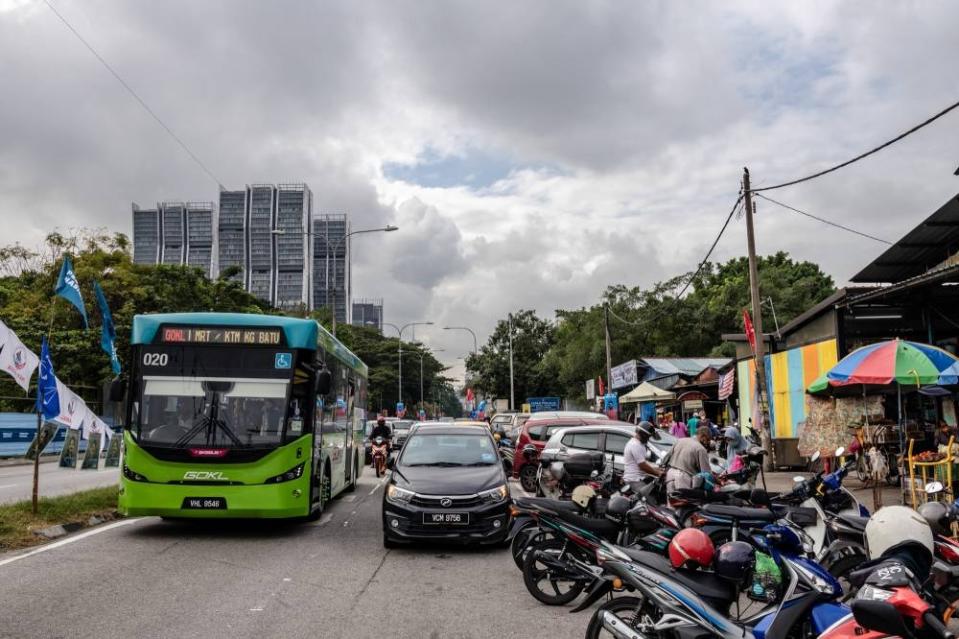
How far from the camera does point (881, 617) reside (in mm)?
3037

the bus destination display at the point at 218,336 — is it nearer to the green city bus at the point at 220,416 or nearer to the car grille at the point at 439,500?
the green city bus at the point at 220,416

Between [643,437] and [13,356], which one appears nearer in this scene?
[643,437]

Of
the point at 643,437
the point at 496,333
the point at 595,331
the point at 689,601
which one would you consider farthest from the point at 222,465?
the point at 496,333

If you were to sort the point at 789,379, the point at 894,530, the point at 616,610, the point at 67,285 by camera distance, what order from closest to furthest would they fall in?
the point at 894,530 → the point at 616,610 → the point at 67,285 → the point at 789,379

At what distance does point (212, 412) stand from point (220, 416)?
Result: 12 centimetres

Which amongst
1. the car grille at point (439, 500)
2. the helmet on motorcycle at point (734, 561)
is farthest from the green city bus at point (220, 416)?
the helmet on motorcycle at point (734, 561)

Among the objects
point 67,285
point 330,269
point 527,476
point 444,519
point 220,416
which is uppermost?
point 330,269

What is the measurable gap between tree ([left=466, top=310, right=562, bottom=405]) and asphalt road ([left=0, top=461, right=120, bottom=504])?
4877 centimetres

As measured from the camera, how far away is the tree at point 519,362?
74062 millimetres

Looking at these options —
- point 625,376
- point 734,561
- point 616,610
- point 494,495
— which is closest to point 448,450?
point 494,495

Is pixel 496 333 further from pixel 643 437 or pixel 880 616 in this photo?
pixel 880 616

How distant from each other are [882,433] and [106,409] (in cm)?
3365

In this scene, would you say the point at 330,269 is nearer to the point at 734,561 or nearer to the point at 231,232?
the point at 231,232

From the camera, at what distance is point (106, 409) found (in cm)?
3916
